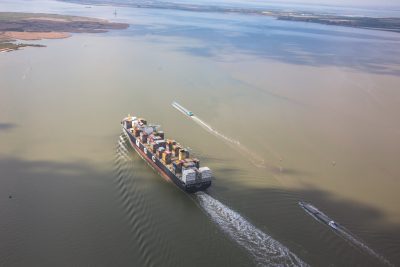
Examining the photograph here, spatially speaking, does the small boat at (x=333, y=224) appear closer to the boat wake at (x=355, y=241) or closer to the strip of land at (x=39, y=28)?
the boat wake at (x=355, y=241)

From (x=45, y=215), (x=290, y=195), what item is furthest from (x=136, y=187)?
(x=290, y=195)

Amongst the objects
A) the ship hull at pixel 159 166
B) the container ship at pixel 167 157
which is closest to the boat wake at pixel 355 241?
the ship hull at pixel 159 166

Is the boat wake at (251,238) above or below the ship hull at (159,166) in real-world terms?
below

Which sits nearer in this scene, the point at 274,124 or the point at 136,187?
the point at 136,187

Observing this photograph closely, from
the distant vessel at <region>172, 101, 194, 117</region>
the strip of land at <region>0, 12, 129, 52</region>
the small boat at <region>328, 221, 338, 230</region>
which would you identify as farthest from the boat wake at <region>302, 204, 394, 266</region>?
the strip of land at <region>0, 12, 129, 52</region>

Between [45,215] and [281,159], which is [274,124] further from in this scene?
[45,215]

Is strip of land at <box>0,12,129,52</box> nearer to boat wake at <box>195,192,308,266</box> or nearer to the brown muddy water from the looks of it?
the brown muddy water

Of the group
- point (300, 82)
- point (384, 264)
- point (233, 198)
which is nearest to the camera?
point (384, 264)
